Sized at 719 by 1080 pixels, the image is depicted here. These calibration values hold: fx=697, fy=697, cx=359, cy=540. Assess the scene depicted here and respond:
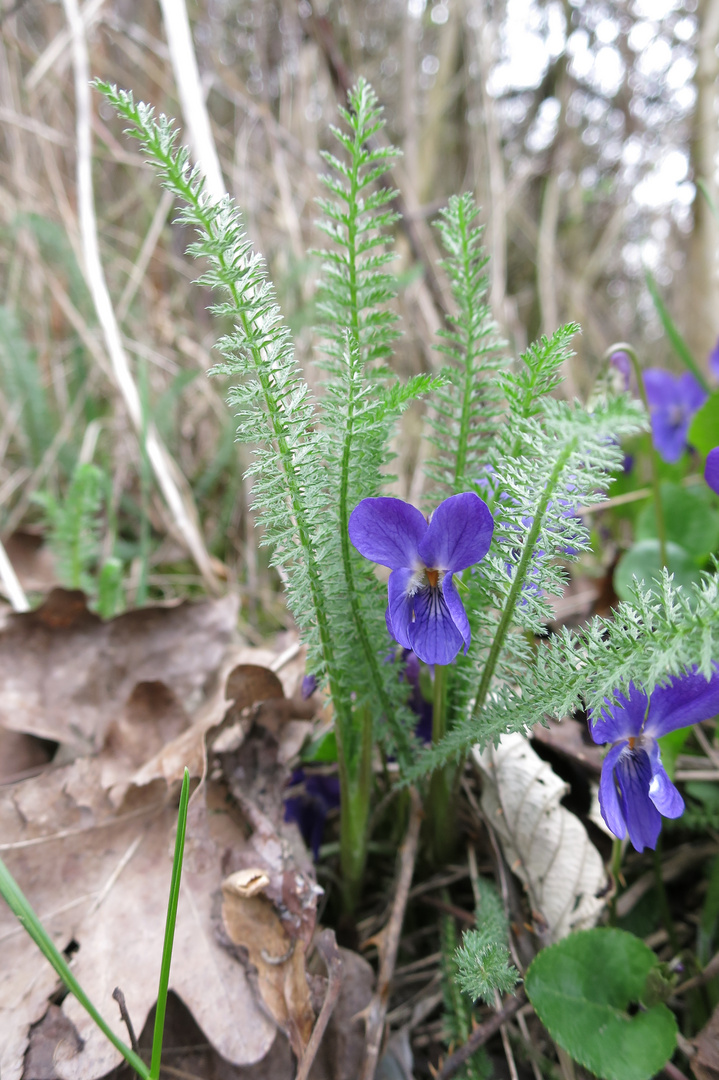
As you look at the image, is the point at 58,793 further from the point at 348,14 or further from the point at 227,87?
the point at 348,14

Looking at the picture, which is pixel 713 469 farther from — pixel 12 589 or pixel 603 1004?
pixel 12 589

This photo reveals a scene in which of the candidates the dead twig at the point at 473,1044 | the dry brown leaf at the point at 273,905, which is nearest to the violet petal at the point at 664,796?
the dead twig at the point at 473,1044

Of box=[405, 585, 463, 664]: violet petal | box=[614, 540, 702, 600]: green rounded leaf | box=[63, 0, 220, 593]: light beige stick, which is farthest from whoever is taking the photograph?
box=[63, 0, 220, 593]: light beige stick

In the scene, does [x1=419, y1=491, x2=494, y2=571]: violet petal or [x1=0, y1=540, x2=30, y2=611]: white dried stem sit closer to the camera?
[x1=419, y1=491, x2=494, y2=571]: violet petal

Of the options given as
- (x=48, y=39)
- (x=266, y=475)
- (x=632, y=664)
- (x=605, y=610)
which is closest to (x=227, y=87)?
(x=48, y=39)

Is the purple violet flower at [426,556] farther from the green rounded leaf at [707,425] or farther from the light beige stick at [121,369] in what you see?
the light beige stick at [121,369]

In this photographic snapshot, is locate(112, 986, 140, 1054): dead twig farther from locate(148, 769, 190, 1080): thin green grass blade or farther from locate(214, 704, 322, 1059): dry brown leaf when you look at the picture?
locate(214, 704, 322, 1059): dry brown leaf

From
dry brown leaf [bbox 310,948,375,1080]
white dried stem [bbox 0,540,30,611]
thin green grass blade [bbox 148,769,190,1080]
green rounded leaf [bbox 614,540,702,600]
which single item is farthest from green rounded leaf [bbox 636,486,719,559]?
white dried stem [bbox 0,540,30,611]
